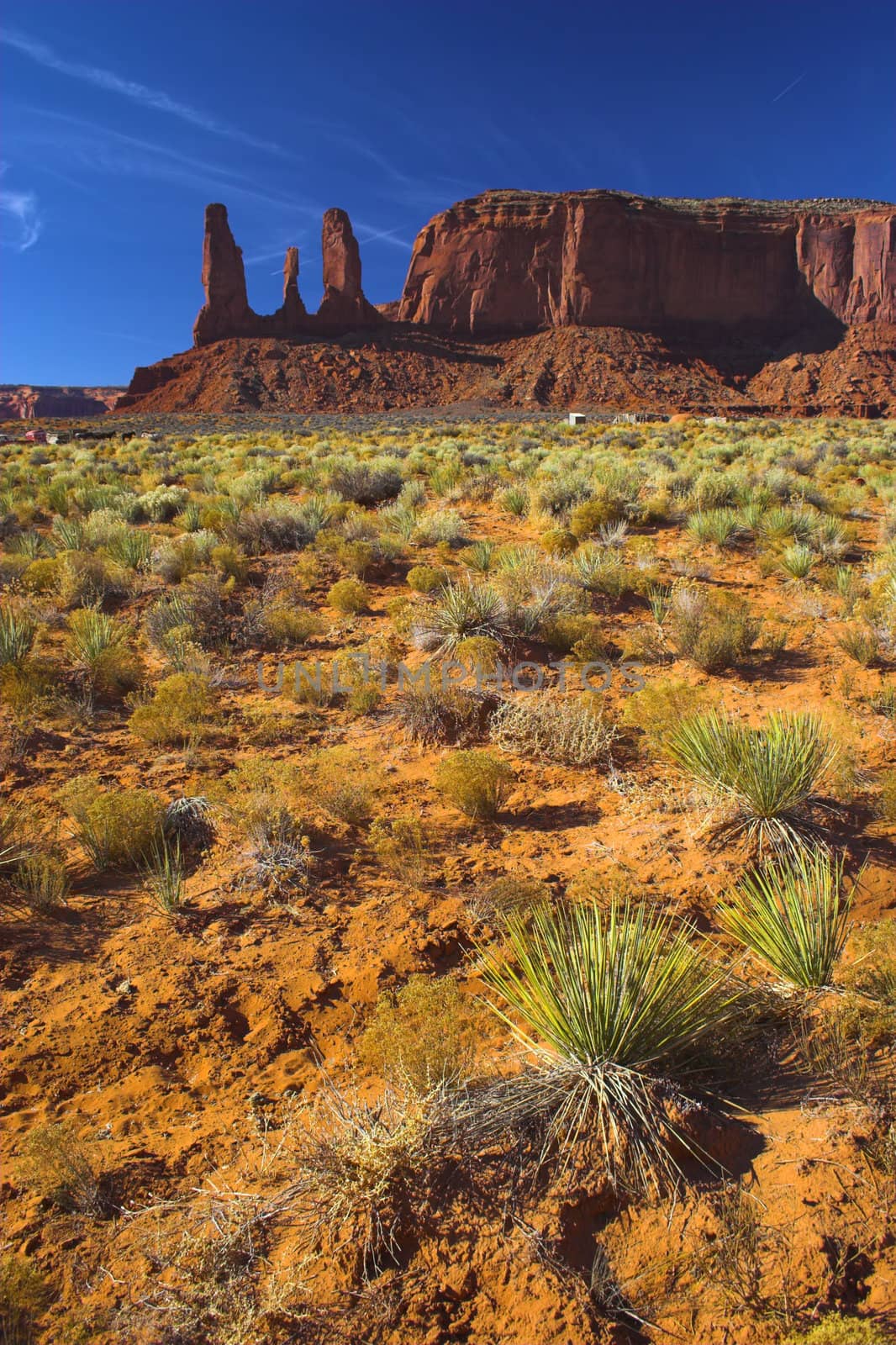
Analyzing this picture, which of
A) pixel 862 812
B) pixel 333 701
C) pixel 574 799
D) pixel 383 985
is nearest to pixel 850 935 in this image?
pixel 862 812

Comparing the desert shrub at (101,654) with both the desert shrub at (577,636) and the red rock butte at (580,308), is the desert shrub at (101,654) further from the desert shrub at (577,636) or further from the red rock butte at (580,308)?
the red rock butte at (580,308)

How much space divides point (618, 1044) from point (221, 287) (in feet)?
260

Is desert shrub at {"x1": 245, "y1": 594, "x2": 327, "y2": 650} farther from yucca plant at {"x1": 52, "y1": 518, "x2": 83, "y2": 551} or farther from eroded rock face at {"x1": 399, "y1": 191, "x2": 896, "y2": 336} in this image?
eroded rock face at {"x1": 399, "y1": 191, "x2": 896, "y2": 336}

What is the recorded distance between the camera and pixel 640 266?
70938 millimetres

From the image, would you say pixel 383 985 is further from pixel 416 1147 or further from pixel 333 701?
pixel 333 701

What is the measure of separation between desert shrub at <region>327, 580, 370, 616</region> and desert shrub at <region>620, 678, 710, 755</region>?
3249 mm

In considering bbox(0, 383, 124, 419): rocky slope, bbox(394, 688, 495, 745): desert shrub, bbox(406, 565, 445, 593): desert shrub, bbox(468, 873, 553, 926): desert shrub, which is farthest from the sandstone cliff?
bbox(468, 873, 553, 926): desert shrub

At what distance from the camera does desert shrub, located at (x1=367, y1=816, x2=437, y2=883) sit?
149 inches

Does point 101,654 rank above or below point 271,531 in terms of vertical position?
below

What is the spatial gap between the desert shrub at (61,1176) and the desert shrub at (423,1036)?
0.90 metres

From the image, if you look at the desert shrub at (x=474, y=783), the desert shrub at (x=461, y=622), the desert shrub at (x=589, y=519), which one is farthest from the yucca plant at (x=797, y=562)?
the desert shrub at (x=474, y=783)

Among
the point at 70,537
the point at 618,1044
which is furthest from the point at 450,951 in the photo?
the point at 70,537

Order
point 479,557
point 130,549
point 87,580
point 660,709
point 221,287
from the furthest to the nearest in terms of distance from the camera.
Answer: point 221,287 → point 130,549 → point 479,557 → point 87,580 → point 660,709

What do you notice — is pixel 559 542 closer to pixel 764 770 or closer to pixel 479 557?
pixel 479 557
